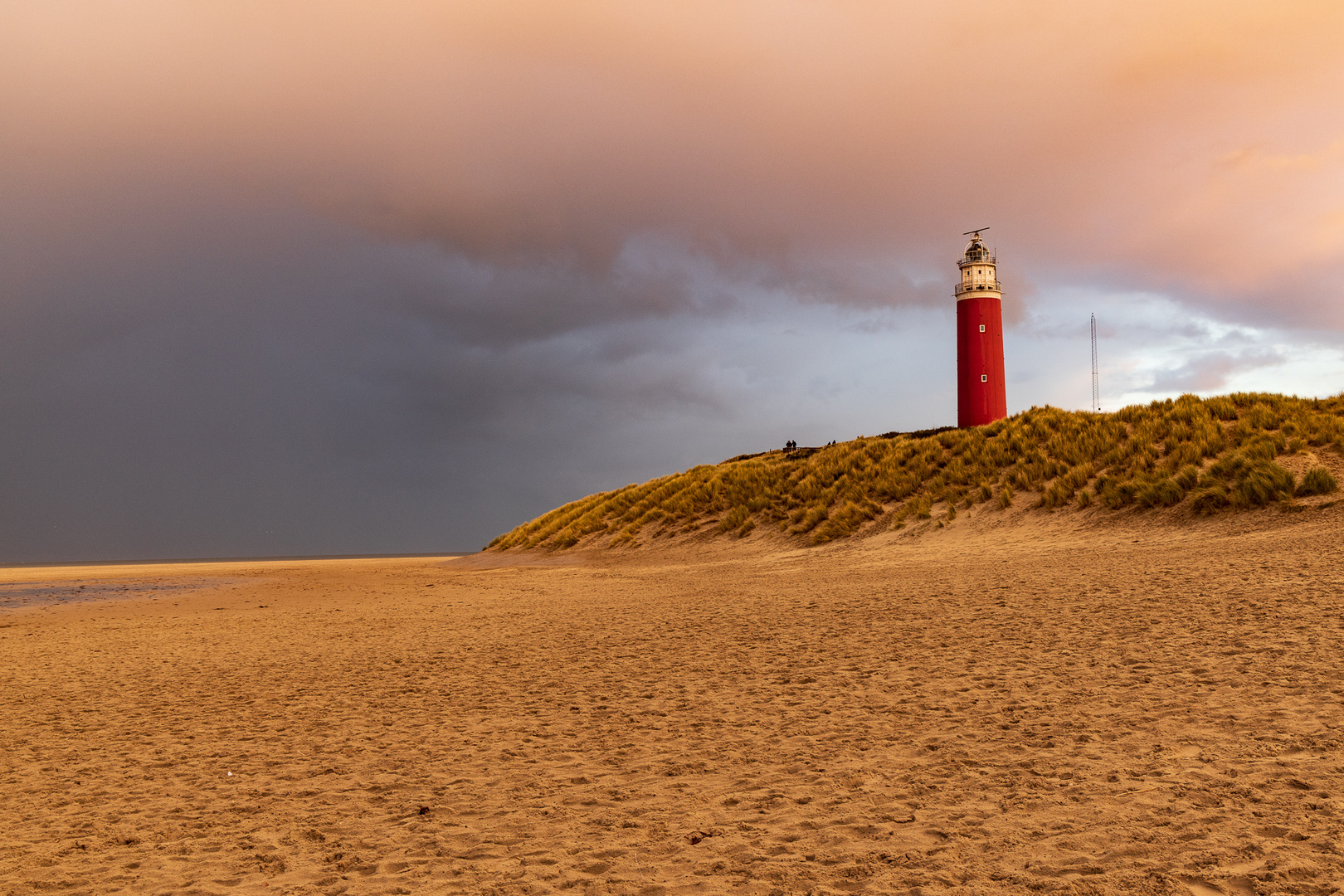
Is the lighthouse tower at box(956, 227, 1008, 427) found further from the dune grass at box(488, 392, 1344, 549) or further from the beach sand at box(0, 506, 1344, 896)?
the beach sand at box(0, 506, 1344, 896)

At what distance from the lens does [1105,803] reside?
4.50 meters

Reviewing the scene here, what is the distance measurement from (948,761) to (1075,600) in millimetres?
6016

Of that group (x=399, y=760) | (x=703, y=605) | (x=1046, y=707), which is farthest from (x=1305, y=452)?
(x=399, y=760)

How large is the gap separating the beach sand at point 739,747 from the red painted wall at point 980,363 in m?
27.7

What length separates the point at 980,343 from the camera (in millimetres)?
40875

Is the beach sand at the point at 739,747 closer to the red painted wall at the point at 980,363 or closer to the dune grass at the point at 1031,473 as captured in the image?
the dune grass at the point at 1031,473

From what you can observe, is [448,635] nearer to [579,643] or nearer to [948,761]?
[579,643]

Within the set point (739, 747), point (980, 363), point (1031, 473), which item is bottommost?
point (739, 747)

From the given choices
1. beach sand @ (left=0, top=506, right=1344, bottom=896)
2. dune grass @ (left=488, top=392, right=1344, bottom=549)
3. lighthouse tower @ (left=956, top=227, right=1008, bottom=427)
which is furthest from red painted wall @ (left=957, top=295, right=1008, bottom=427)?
beach sand @ (left=0, top=506, right=1344, bottom=896)

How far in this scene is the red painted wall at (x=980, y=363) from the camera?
40250mm

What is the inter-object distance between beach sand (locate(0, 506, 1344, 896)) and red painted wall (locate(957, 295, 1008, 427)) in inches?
1090

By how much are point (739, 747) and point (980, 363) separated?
38.0 m

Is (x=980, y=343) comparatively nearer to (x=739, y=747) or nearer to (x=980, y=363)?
(x=980, y=363)

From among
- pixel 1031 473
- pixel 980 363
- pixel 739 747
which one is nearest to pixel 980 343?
pixel 980 363
